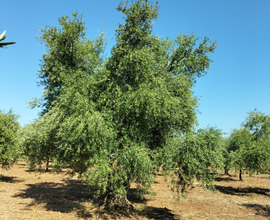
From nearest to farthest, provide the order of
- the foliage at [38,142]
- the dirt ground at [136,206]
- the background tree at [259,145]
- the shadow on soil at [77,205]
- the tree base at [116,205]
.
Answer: the foliage at [38,142] → the dirt ground at [136,206] → the shadow on soil at [77,205] → the tree base at [116,205] → the background tree at [259,145]

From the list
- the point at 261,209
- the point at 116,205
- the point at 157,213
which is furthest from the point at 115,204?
the point at 261,209

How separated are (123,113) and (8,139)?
→ 21.7 m

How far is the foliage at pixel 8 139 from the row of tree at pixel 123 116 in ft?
36.4

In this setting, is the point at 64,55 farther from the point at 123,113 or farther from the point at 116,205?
the point at 116,205

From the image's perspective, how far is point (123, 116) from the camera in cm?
1442

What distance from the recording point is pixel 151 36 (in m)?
18.1

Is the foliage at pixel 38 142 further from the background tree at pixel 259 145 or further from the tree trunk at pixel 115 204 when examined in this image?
the background tree at pixel 259 145

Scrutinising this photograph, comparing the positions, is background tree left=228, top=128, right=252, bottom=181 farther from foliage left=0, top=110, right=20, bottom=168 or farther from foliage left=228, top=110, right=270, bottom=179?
foliage left=0, top=110, right=20, bottom=168

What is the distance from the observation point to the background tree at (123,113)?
42.8 feet

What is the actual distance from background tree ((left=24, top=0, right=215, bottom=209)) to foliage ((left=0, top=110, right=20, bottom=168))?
1394 cm

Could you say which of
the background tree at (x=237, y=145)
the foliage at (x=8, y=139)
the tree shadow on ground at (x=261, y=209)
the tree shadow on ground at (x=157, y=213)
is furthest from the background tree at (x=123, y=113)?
the background tree at (x=237, y=145)

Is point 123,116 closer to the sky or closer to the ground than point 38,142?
closer to the sky

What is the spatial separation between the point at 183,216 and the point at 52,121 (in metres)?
13.7

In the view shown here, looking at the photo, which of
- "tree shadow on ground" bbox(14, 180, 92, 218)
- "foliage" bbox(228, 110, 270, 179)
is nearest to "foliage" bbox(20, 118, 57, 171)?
"tree shadow on ground" bbox(14, 180, 92, 218)
